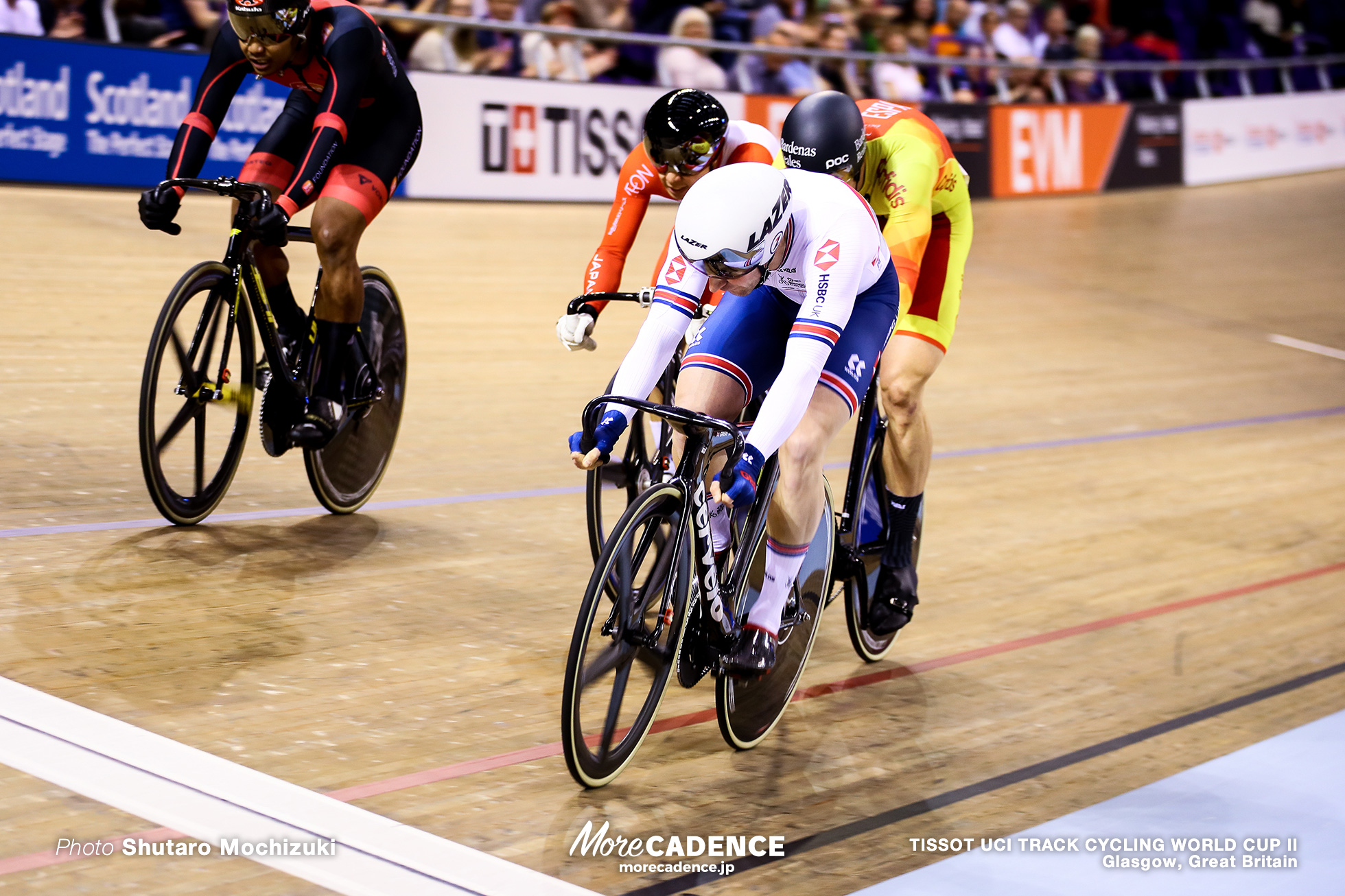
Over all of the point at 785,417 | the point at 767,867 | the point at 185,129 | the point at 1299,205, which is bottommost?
the point at 1299,205

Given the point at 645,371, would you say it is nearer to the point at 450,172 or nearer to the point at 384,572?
the point at 384,572

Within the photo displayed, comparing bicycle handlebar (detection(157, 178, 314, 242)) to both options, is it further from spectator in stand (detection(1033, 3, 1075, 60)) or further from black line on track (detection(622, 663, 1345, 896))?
spectator in stand (detection(1033, 3, 1075, 60))

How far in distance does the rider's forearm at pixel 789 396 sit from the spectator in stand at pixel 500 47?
26.7 ft

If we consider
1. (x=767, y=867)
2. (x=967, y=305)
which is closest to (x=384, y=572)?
(x=767, y=867)

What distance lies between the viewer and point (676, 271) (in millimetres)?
3100

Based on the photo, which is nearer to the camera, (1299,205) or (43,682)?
(43,682)

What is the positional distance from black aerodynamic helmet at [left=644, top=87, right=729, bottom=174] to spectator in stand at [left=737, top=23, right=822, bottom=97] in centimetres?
917

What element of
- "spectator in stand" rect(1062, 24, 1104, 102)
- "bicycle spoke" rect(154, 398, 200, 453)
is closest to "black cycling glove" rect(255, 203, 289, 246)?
"bicycle spoke" rect(154, 398, 200, 453)

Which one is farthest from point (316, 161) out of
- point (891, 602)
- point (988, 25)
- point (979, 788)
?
point (988, 25)

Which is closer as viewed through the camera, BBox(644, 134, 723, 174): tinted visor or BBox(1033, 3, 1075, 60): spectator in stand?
BBox(644, 134, 723, 174): tinted visor

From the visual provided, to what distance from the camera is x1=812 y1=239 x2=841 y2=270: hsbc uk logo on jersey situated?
2881 mm

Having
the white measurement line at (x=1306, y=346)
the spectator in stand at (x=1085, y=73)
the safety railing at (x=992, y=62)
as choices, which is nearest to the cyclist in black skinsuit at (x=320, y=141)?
the safety railing at (x=992, y=62)

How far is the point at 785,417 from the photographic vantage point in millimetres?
2748

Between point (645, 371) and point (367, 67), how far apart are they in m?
1.60
